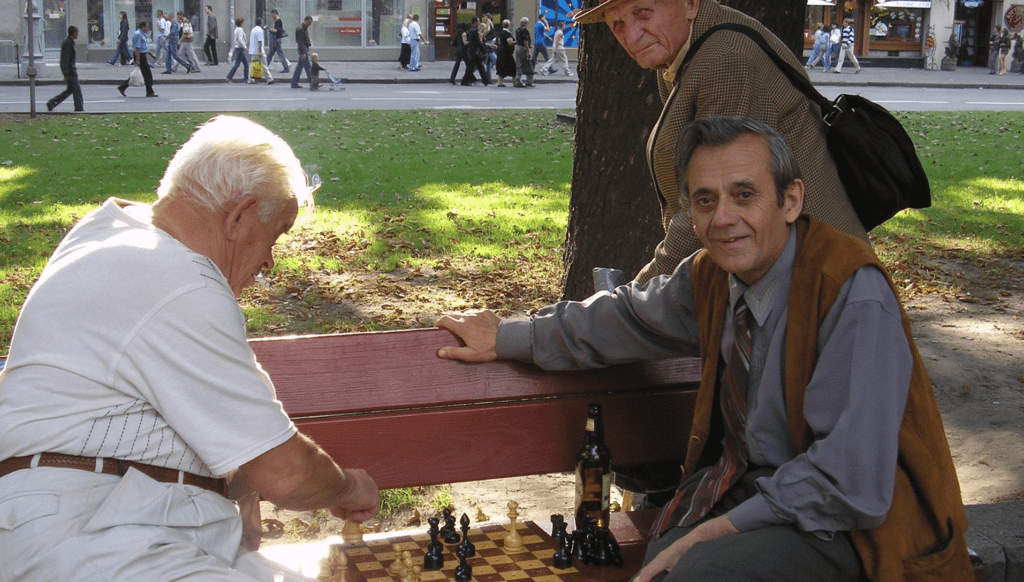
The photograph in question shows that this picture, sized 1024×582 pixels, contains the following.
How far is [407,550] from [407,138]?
45.1ft

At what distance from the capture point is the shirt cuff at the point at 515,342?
3049mm

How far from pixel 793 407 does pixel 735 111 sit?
100 centimetres

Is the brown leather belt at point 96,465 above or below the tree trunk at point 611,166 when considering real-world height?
below

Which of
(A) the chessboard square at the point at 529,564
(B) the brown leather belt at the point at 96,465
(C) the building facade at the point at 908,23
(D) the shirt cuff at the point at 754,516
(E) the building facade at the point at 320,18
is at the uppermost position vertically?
(C) the building facade at the point at 908,23

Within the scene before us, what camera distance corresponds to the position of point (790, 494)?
7.97 ft

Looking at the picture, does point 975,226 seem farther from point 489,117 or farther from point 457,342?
point 489,117

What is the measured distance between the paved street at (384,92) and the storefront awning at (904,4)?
19.2ft

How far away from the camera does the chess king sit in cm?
237

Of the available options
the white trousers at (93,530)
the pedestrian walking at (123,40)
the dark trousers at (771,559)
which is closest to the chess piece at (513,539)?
the dark trousers at (771,559)

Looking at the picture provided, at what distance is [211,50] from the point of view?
106 ft

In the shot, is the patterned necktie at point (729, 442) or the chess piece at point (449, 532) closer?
the patterned necktie at point (729, 442)

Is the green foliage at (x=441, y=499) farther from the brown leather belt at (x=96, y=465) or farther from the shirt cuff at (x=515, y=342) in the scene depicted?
the brown leather belt at (x=96, y=465)

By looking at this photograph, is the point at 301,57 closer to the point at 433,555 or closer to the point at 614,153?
the point at 614,153

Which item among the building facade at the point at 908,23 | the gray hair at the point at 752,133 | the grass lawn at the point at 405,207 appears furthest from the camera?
the building facade at the point at 908,23
